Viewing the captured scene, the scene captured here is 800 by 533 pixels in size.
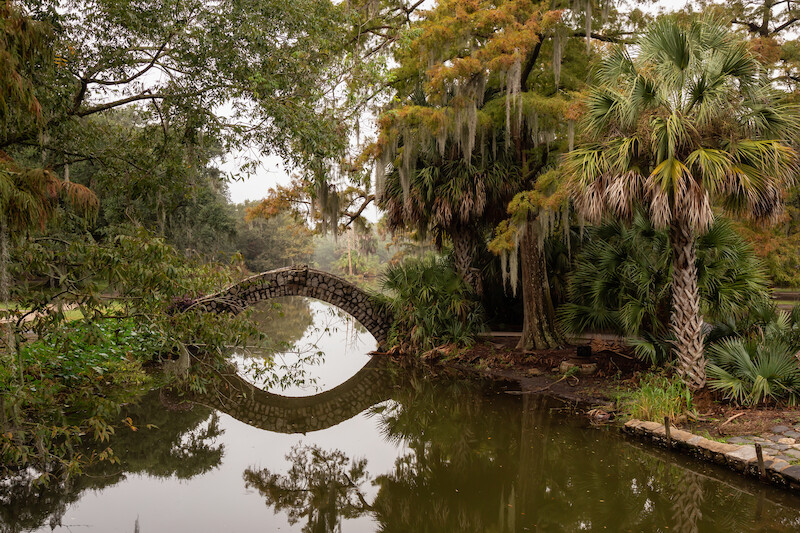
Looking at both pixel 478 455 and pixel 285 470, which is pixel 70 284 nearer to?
pixel 285 470

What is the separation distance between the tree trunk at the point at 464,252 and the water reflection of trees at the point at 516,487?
6.23m

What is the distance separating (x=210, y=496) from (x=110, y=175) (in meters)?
4.08

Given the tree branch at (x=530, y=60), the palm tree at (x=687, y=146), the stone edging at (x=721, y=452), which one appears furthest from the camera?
the tree branch at (x=530, y=60)

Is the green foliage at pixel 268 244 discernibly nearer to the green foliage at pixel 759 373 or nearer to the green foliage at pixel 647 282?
the green foliage at pixel 647 282

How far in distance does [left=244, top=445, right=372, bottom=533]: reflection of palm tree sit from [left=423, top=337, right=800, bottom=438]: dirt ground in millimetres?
4253

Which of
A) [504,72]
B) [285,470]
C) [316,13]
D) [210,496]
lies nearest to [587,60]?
[504,72]

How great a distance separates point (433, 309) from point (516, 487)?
26.2 ft

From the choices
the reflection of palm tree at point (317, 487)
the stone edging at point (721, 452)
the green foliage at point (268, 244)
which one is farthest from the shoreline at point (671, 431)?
the green foliage at point (268, 244)

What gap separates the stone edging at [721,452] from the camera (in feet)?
19.7

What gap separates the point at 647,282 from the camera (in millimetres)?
9633

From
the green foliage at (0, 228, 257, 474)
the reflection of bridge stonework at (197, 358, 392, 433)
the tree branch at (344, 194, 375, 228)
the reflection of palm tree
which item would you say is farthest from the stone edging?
the tree branch at (344, 194, 375, 228)

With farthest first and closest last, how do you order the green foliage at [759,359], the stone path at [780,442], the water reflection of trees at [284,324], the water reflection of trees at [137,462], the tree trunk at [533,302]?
the water reflection of trees at [284,324], the tree trunk at [533,302], the green foliage at [759,359], the stone path at [780,442], the water reflection of trees at [137,462]

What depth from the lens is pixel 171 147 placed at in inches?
290

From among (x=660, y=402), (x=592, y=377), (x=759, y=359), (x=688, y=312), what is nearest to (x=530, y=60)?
(x=688, y=312)
